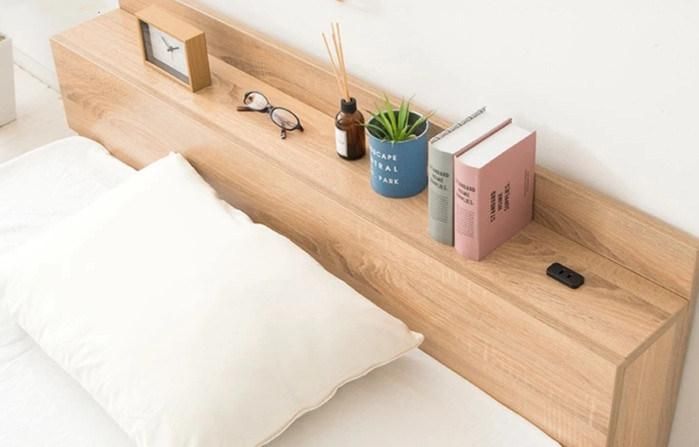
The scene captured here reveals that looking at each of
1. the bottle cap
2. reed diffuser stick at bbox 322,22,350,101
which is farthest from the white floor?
the bottle cap

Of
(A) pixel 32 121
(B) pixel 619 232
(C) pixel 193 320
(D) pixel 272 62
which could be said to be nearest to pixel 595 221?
(B) pixel 619 232

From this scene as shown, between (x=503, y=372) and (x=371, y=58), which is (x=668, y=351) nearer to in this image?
(x=503, y=372)

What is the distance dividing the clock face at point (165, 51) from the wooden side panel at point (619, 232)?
770 mm

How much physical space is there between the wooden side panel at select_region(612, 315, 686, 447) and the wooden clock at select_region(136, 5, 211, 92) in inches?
38.9

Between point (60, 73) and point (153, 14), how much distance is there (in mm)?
333

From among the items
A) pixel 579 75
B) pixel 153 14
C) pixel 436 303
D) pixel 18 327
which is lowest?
pixel 18 327

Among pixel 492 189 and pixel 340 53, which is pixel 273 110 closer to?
pixel 340 53

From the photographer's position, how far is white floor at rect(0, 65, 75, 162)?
2508mm

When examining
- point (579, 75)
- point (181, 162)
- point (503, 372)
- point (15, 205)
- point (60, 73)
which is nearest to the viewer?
point (579, 75)

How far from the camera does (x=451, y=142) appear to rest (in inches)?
61.0

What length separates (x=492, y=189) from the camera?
153cm

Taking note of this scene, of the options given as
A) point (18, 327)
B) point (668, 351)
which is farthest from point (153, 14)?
point (668, 351)

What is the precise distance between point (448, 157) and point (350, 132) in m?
0.28

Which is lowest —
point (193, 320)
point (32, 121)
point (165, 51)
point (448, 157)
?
point (32, 121)
